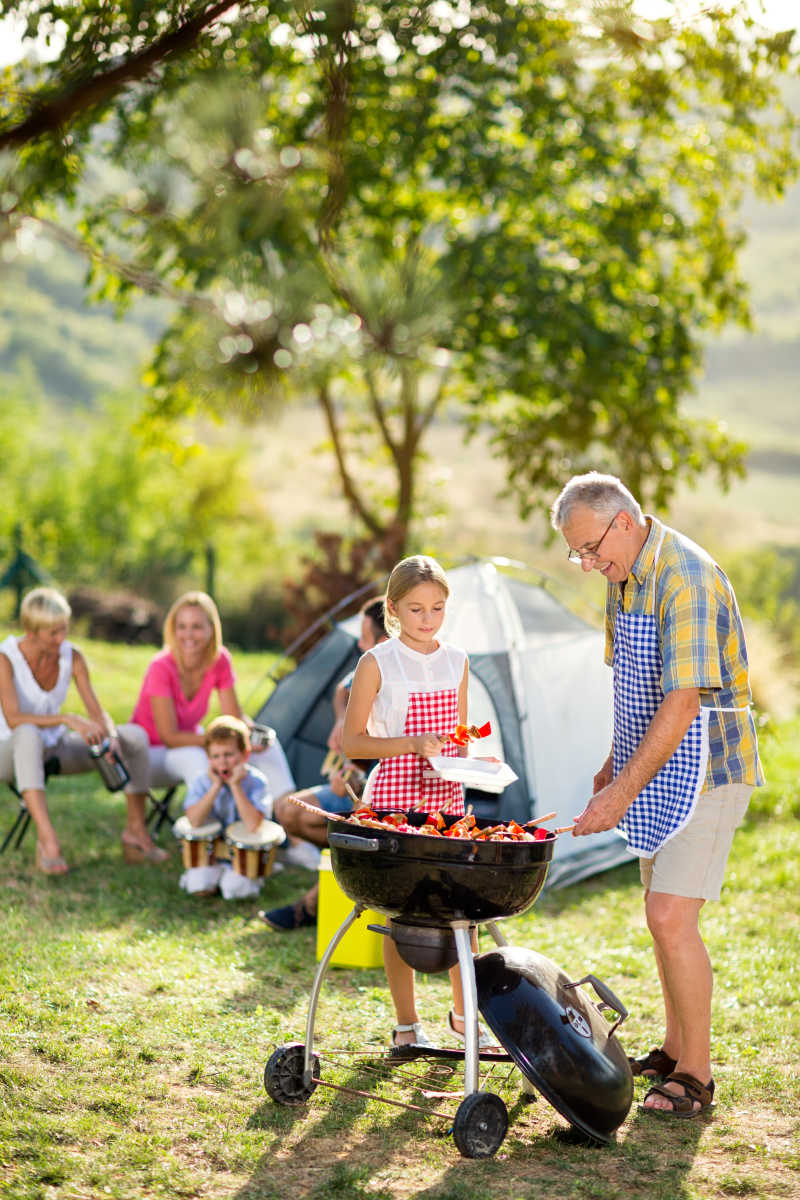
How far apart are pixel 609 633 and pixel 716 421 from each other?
7291 millimetres

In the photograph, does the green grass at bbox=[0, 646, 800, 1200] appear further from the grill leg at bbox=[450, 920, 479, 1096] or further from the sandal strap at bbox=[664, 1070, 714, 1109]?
the grill leg at bbox=[450, 920, 479, 1096]

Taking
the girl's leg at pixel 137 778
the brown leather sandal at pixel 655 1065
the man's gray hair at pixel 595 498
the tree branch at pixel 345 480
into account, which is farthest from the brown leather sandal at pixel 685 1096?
the tree branch at pixel 345 480

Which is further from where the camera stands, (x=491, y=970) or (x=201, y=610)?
(x=201, y=610)

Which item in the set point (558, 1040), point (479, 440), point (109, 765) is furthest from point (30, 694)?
point (479, 440)

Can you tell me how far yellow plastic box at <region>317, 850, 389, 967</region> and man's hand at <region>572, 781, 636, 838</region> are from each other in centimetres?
134

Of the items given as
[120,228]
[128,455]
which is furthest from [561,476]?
[128,455]

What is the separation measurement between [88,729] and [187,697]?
23.4 inches

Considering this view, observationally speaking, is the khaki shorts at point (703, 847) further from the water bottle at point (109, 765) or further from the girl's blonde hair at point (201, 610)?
the girl's blonde hair at point (201, 610)

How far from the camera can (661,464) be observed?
10109 millimetres

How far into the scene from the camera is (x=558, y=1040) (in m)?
3.11

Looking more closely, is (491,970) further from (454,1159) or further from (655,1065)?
(655,1065)

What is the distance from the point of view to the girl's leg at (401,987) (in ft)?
11.9

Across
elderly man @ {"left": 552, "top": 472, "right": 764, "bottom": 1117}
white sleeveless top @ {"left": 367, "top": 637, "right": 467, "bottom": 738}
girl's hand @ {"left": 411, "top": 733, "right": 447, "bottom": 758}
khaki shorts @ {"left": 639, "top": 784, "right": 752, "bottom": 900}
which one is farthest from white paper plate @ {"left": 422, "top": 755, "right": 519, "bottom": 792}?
khaki shorts @ {"left": 639, "top": 784, "right": 752, "bottom": 900}

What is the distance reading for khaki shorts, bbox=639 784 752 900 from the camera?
3.40m
